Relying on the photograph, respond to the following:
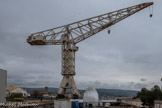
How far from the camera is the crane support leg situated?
61656 mm

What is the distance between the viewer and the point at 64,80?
62.5m

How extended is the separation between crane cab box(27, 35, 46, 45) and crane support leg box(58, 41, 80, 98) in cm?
600

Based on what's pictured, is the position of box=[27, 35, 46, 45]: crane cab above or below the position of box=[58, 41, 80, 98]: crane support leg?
above

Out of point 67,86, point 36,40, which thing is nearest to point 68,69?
point 67,86

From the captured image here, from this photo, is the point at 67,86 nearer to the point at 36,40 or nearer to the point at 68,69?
the point at 68,69

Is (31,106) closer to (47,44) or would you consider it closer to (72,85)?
(72,85)

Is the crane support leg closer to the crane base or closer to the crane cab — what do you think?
the crane base

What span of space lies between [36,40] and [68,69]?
12.2 m

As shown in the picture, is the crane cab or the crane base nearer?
the crane base

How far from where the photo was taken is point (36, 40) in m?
63.4

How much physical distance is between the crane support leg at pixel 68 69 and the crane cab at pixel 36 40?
600cm

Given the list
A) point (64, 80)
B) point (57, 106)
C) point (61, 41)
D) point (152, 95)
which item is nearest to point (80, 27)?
point (61, 41)

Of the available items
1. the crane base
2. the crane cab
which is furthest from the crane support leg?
the crane cab

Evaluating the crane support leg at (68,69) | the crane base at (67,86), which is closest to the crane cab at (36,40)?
the crane support leg at (68,69)
